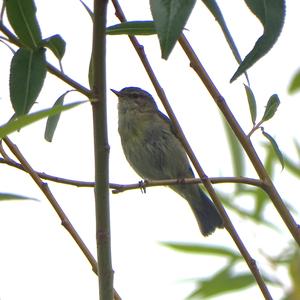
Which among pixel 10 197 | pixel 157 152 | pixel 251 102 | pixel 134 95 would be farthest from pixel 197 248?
→ pixel 134 95

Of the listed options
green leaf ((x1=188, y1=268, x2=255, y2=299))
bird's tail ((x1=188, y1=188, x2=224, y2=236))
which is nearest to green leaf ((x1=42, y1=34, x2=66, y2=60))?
green leaf ((x1=188, y1=268, x2=255, y2=299))

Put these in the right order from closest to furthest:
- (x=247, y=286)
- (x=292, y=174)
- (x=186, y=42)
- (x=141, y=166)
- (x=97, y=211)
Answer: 1. (x=97, y=211)
2. (x=186, y=42)
3. (x=247, y=286)
4. (x=292, y=174)
5. (x=141, y=166)

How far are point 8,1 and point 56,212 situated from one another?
65 centimetres

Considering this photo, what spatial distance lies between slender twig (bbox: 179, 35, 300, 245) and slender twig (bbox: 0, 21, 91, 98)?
61cm

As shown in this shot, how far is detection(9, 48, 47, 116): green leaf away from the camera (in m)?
1.77

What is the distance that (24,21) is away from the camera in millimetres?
1722

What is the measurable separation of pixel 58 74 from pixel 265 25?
0.51m

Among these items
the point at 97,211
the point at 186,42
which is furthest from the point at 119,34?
the point at 97,211

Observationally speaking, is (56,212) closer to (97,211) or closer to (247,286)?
(97,211)

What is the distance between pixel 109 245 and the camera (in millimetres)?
1552

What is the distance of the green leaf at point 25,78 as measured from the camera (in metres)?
1.77

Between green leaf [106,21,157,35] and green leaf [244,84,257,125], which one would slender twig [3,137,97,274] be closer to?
green leaf [106,21,157,35]

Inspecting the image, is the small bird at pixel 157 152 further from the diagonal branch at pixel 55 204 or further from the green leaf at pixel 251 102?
the diagonal branch at pixel 55 204

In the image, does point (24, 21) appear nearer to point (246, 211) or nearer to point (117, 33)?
point (117, 33)
